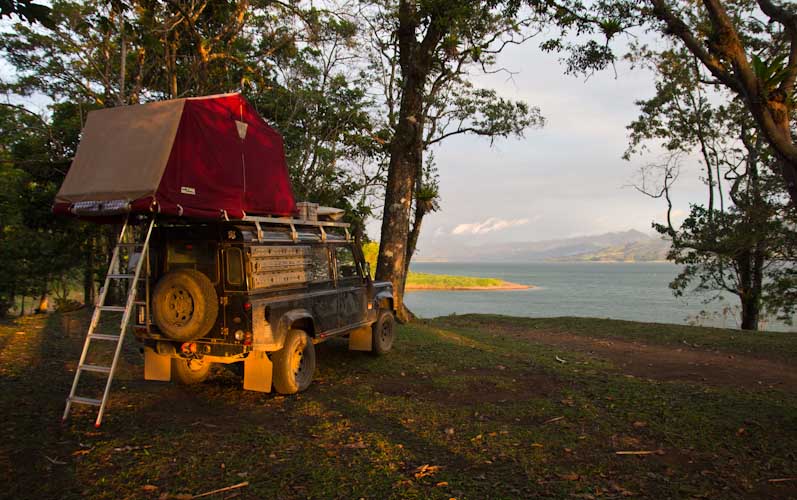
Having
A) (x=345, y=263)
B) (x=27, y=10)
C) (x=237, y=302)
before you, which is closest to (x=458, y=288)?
(x=345, y=263)

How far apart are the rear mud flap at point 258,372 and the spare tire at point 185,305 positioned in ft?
2.45

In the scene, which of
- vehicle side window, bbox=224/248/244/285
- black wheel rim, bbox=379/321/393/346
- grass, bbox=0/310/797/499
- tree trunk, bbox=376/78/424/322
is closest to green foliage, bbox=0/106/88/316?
tree trunk, bbox=376/78/424/322

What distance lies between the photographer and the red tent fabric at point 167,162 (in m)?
5.48

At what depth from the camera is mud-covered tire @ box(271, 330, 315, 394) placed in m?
6.35

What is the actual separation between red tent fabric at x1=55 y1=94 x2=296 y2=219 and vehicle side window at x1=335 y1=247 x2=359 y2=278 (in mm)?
1573

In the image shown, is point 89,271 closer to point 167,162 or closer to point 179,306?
point 179,306

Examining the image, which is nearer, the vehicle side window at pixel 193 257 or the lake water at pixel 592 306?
the vehicle side window at pixel 193 257

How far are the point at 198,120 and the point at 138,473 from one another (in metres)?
3.81

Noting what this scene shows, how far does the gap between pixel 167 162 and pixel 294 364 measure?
2.82 m

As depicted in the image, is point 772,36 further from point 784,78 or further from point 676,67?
point 784,78

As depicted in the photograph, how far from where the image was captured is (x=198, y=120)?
6047 millimetres

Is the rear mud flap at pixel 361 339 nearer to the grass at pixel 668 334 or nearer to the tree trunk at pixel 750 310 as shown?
the grass at pixel 668 334

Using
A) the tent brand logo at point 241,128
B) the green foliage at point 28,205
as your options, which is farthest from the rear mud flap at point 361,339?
the green foliage at point 28,205

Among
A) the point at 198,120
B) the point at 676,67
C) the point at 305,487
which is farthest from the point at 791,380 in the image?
the point at 676,67
